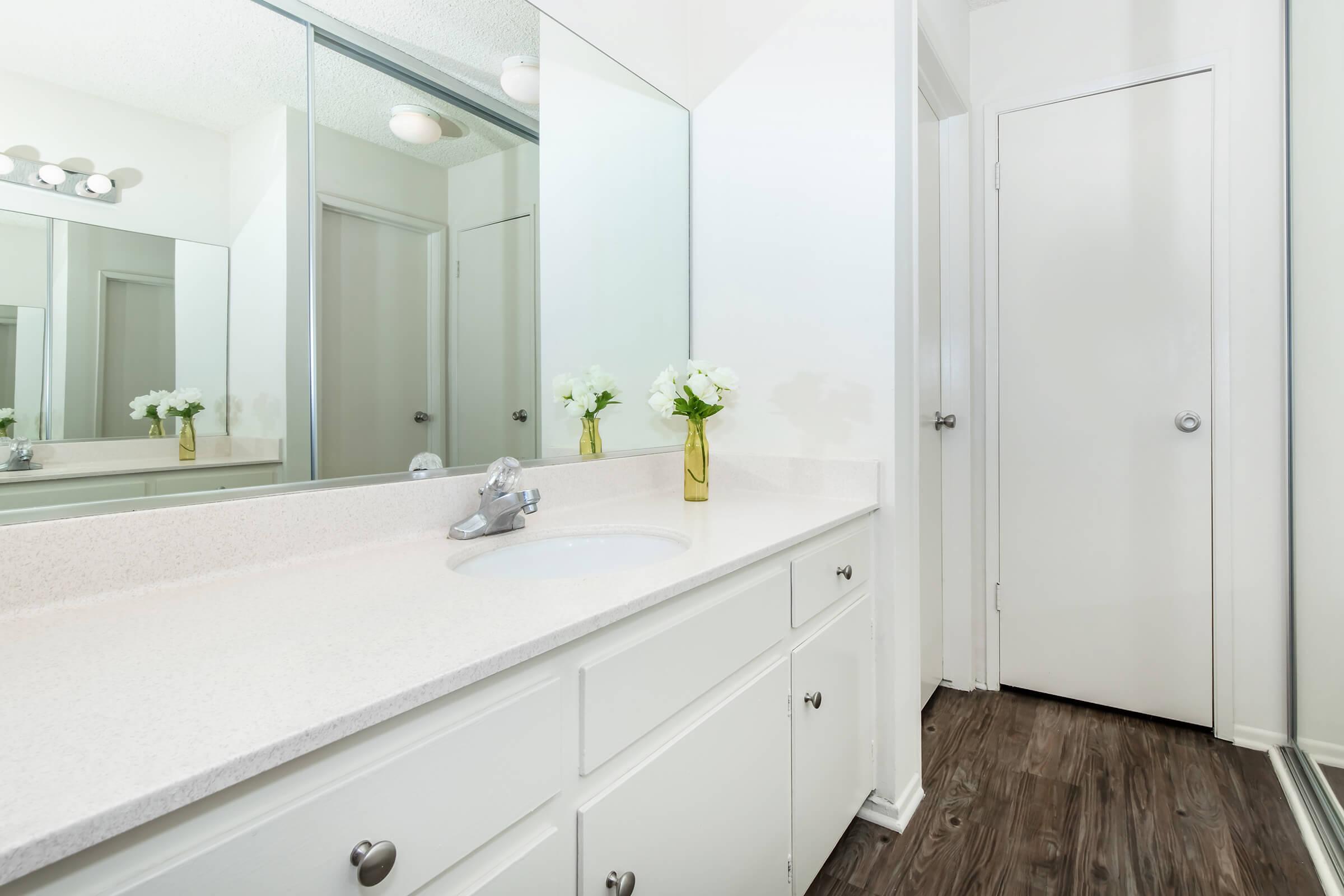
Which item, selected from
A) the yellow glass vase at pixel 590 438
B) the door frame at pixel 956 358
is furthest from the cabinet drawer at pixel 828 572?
the door frame at pixel 956 358

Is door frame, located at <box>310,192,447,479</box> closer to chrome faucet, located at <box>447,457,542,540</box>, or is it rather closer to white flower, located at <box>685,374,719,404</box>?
chrome faucet, located at <box>447,457,542,540</box>

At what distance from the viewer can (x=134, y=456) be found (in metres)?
0.90

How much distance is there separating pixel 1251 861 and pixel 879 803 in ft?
2.56

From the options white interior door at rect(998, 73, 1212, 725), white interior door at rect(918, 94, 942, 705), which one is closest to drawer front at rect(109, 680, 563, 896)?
white interior door at rect(918, 94, 942, 705)

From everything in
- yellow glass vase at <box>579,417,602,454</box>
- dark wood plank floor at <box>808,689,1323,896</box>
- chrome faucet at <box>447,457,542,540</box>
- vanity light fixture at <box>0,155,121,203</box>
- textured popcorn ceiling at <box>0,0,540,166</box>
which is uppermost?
textured popcorn ceiling at <box>0,0,540,166</box>

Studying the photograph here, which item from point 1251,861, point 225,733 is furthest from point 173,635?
point 1251,861

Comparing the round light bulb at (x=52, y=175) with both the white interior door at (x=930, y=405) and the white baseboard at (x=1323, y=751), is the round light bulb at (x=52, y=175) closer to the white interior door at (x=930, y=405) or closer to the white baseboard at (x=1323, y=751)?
the white interior door at (x=930, y=405)

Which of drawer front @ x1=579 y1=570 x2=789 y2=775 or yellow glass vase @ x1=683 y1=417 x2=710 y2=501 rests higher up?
yellow glass vase @ x1=683 y1=417 x2=710 y2=501

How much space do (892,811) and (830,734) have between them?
42 centimetres

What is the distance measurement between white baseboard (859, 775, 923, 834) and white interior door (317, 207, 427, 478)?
135 centimetres

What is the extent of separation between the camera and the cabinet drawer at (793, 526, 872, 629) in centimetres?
122

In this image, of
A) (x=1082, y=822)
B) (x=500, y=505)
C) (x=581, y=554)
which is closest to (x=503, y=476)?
(x=500, y=505)

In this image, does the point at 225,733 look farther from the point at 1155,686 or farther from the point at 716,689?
the point at 1155,686

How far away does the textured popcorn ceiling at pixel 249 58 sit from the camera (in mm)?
857
